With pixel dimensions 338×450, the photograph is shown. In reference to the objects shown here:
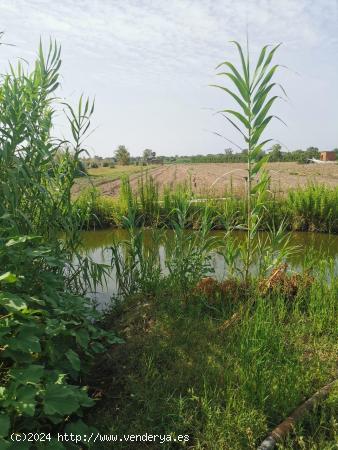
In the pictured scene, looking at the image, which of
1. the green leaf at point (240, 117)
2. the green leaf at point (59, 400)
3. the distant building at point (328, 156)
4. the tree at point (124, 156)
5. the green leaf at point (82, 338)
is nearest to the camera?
the green leaf at point (59, 400)

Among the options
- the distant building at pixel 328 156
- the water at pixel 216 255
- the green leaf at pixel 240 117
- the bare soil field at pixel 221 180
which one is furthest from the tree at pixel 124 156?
the distant building at pixel 328 156

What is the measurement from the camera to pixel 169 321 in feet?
8.77

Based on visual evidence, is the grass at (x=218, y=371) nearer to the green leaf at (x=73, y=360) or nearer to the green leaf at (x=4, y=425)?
the green leaf at (x=73, y=360)

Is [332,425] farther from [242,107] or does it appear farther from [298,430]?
[242,107]

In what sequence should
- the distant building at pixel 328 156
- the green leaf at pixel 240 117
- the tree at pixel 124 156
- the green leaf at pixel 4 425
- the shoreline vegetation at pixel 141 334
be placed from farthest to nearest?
the distant building at pixel 328 156 → the tree at pixel 124 156 → the green leaf at pixel 240 117 → the shoreline vegetation at pixel 141 334 → the green leaf at pixel 4 425

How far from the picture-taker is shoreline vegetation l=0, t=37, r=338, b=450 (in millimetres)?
1615

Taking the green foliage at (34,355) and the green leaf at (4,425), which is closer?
the green leaf at (4,425)

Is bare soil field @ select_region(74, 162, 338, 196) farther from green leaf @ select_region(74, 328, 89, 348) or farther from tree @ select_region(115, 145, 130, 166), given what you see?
tree @ select_region(115, 145, 130, 166)

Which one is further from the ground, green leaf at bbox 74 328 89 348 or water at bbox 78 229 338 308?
green leaf at bbox 74 328 89 348

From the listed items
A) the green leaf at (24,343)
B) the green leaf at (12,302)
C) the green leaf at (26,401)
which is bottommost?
A: the green leaf at (26,401)

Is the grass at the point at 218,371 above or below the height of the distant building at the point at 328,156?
below

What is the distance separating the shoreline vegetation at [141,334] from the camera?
1615 millimetres

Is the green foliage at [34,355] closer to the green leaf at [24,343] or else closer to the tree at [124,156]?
the green leaf at [24,343]

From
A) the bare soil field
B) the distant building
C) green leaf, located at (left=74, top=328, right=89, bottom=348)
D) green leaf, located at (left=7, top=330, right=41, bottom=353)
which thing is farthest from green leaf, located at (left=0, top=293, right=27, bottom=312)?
the distant building
